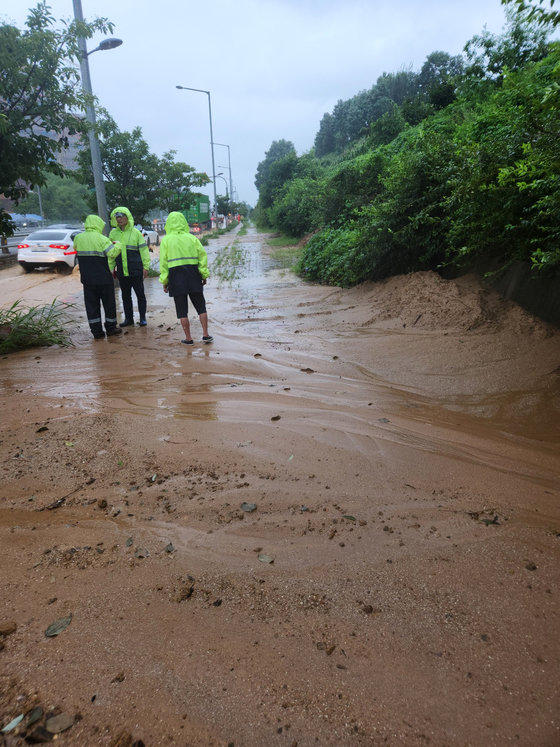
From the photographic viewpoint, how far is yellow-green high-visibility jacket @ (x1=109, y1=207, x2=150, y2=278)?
300 inches

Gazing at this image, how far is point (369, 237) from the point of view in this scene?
9031 millimetres

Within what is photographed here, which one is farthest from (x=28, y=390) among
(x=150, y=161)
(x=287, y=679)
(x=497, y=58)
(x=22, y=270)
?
(x=497, y=58)

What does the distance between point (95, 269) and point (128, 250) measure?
0.81 m

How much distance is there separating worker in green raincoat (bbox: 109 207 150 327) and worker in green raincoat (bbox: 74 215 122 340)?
37 cm

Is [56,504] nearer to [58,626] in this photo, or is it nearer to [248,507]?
[58,626]

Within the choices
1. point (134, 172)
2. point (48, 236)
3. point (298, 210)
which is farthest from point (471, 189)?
point (298, 210)

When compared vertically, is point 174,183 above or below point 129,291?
above

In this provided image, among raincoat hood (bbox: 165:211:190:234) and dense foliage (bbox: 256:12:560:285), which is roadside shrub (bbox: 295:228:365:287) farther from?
raincoat hood (bbox: 165:211:190:234)

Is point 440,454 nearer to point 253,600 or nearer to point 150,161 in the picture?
point 253,600

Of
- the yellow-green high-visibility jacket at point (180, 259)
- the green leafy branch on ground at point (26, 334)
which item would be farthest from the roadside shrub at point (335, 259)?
the green leafy branch on ground at point (26, 334)

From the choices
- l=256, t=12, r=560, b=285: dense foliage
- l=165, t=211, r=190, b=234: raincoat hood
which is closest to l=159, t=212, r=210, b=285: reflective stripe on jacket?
l=165, t=211, r=190, b=234: raincoat hood

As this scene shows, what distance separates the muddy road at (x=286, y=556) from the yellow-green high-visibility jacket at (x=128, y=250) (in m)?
3.09

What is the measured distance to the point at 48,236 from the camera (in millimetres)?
16828

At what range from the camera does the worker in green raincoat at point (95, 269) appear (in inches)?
274
